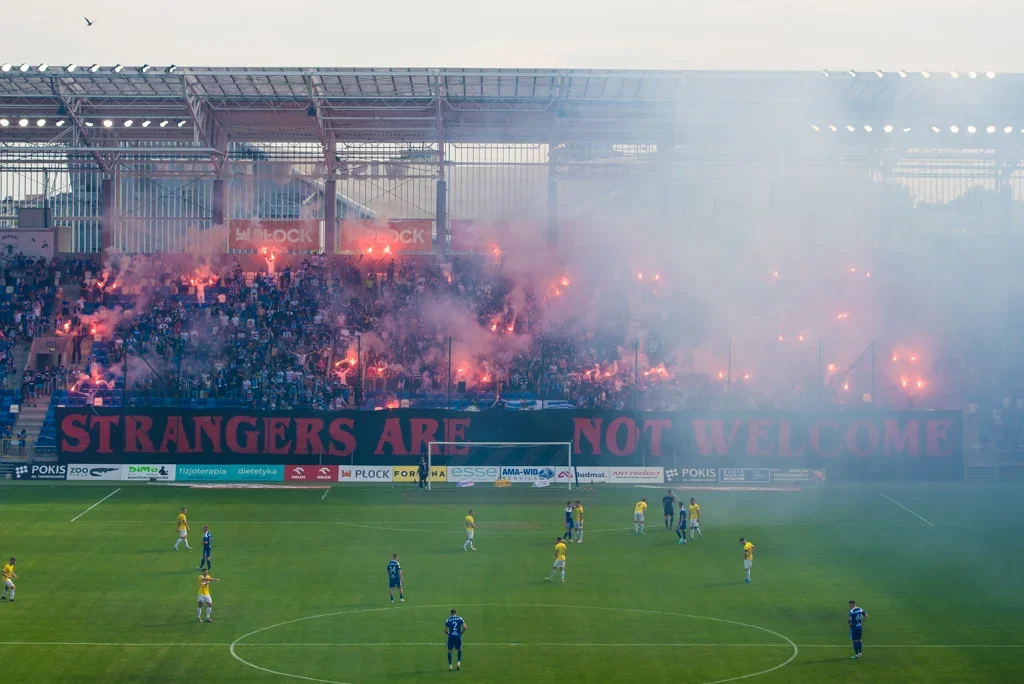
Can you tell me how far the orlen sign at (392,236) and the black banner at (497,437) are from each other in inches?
540

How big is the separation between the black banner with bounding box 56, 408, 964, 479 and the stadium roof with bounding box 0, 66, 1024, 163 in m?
14.4

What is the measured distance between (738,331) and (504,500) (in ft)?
55.6

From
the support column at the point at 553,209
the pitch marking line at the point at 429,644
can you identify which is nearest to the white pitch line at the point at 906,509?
the pitch marking line at the point at 429,644

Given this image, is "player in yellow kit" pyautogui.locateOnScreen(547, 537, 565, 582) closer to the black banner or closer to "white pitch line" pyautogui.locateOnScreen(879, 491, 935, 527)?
"white pitch line" pyautogui.locateOnScreen(879, 491, 935, 527)

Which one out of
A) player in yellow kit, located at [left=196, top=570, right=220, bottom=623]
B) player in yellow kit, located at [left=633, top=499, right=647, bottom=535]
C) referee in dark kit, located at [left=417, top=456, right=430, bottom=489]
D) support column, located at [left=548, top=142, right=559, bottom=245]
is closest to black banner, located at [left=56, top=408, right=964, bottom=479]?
referee in dark kit, located at [left=417, top=456, right=430, bottom=489]

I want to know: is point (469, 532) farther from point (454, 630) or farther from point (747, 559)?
point (454, 630)

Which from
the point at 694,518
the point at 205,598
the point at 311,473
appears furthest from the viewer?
the point at 311,473

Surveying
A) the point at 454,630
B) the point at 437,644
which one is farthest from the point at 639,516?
the point at 454,630

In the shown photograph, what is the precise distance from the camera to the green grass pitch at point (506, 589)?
26.3 meters

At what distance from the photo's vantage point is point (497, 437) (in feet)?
161

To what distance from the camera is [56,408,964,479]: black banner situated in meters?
49.4

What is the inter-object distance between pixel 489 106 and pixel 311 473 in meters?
20.3

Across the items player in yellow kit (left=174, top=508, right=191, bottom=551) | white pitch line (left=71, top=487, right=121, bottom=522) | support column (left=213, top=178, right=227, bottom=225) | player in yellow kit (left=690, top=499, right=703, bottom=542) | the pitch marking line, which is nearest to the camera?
the pitch marking line

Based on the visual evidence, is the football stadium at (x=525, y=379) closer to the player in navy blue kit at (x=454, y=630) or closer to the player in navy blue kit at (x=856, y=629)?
the player in navy blue kit at (x=856, y=629)
